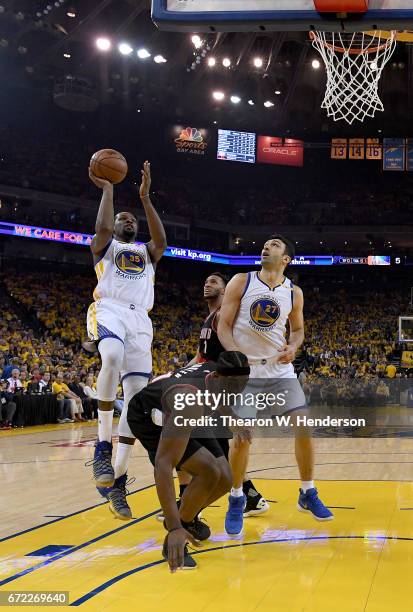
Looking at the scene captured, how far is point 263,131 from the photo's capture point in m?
32.5

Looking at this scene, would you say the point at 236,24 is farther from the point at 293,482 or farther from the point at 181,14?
the point at 293,482

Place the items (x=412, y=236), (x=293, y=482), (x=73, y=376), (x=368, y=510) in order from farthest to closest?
(x=412, y=236)
(x=73, y=376)
(x=293, y=482)
(x=368, y=510)

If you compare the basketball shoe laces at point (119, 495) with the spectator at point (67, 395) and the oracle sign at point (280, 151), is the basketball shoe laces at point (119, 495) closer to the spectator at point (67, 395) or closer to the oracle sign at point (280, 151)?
the spectator at point (67, 395)

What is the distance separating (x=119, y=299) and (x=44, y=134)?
84.5 feet

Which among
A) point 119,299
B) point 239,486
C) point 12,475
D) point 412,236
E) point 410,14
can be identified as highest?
point 412,236

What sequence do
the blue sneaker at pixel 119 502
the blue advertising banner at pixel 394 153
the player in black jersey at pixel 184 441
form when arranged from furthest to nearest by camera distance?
the blue advertising banner at pixel 394 153
the blue sneaker at pixel 119 502
the player in black jersey at pixel 184 441

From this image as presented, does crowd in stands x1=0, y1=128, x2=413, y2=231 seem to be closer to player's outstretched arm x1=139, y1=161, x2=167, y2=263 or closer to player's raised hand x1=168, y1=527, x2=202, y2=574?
player's outstretched arm x1=139, y1=161, x2=167, y2=263

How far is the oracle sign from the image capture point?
3162cm

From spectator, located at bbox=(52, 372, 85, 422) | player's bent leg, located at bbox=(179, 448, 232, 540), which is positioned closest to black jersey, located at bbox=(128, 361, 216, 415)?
player's bent leg, located at bbox=(179, 448, 232, 540)

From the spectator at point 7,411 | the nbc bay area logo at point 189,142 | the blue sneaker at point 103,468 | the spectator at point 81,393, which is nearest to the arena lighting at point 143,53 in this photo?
the nbc bay area logo at point 189,142

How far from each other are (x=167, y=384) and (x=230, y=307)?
4.71 ft

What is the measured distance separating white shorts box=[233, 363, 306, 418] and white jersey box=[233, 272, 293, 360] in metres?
0.12

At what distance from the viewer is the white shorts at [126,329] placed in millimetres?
5359

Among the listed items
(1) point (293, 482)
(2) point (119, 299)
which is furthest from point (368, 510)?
(2) point (119, 299)
